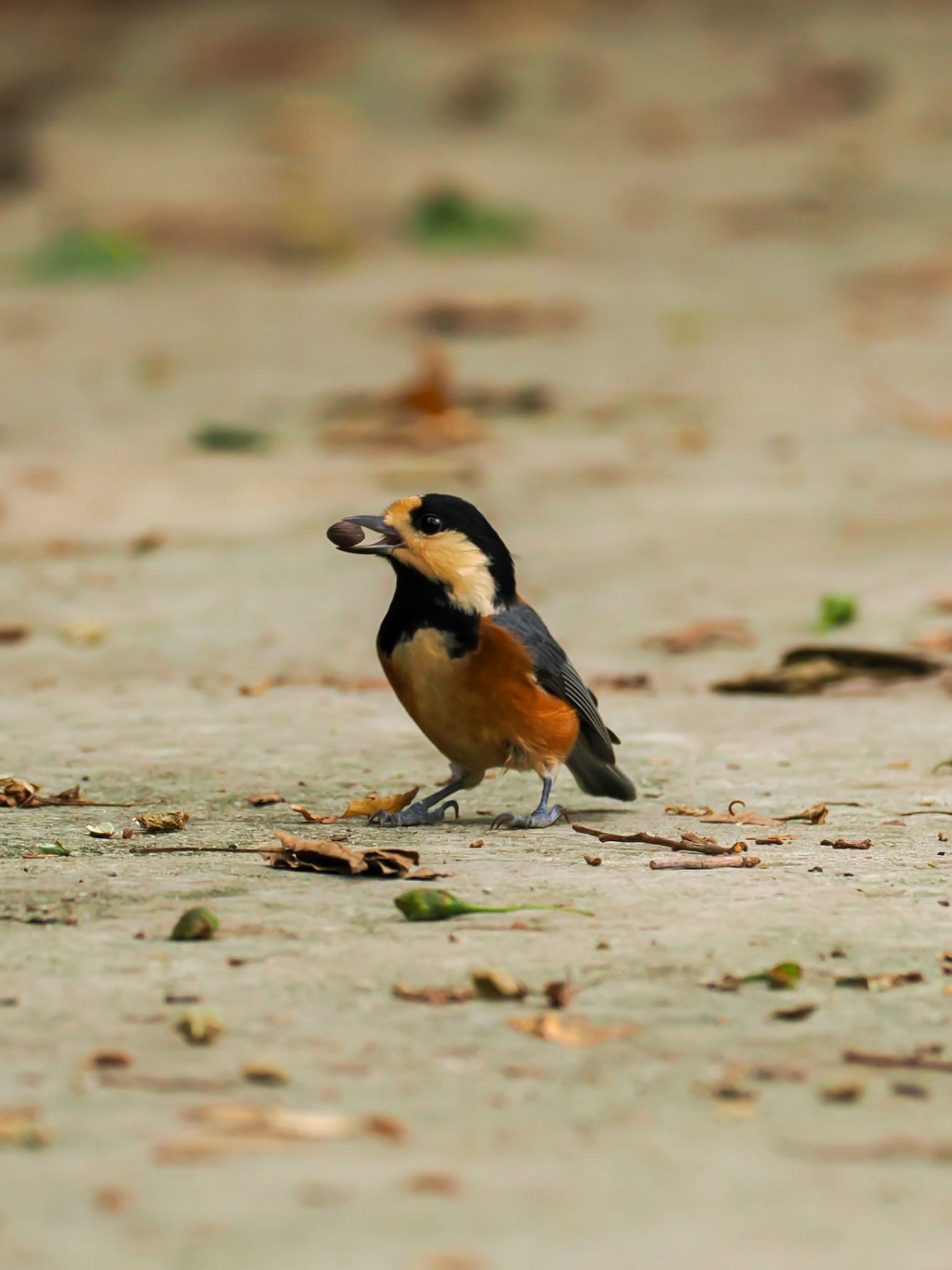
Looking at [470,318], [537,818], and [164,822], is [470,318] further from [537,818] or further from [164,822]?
[164,822]

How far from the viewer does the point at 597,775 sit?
4336 millimetres

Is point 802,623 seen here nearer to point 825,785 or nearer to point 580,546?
point 580,546

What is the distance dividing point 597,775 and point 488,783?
0.50m

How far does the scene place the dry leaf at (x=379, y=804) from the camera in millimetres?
4129

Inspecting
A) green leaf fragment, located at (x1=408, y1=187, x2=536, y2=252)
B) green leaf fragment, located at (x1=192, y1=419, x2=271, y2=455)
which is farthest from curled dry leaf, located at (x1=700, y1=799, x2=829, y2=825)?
green leaf fragment, located at (x1=408, y1=187, x2=536, y2=252)

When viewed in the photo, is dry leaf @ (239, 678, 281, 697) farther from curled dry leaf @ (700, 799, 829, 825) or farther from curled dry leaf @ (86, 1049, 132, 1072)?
curled dry leaf @ (86, 1049, 132, 1072)

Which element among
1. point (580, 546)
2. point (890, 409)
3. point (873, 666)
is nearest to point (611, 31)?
point (890, 409)

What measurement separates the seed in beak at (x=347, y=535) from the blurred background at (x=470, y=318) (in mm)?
1521

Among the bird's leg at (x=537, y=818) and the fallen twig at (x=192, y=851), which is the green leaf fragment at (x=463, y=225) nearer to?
the bird's leg at (x=537, y=818)

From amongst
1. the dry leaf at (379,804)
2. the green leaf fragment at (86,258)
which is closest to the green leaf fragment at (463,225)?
the green leaf fragment at (86,258)

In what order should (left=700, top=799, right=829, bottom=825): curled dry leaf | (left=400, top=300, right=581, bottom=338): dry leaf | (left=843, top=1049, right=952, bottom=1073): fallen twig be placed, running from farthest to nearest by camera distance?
(left=400, top=300, right=581, bottom=338): dry leaf, (left=700, top=799, right=829, bottom=825): curled dry leaf, (left=843, top=1049, right=952, bottom=1073): fallen twig

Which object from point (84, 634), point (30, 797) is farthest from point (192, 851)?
point (84, 634)

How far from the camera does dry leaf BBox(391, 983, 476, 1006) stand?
8.95ft

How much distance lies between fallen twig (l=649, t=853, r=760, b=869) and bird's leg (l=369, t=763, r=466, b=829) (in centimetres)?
65
